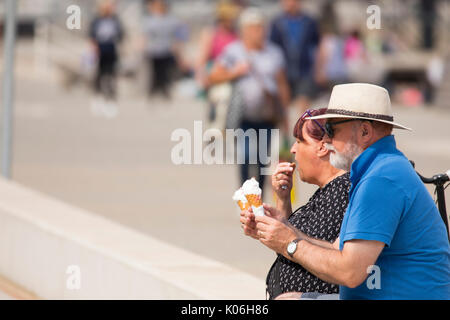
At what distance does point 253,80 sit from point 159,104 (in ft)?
39.3

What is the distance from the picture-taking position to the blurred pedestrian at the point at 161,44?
19500mm

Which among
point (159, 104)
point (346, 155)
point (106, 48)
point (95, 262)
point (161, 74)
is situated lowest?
point (159, 104)

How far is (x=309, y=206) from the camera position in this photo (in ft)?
13.9

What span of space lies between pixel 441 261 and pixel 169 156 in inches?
410

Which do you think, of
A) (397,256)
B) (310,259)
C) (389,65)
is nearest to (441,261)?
(397,256)

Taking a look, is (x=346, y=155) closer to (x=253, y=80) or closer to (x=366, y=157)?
(x=366, y=157)

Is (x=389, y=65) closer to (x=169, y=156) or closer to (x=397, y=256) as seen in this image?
(x=169, y=156)

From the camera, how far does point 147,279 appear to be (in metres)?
5.49

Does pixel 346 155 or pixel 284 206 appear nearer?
pixel 346 155

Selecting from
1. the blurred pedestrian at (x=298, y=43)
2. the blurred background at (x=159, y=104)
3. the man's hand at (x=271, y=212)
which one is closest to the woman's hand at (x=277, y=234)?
the man's hand at (x=271, y=212)

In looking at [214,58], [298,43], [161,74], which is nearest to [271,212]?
[214,58]

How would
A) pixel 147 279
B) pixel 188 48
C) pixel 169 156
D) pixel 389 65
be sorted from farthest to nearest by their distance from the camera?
pixel 188 48
pixel 389 65
pixel 169 156
pixel 147 279

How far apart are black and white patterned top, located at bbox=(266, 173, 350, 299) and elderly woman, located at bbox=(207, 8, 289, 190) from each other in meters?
4.83

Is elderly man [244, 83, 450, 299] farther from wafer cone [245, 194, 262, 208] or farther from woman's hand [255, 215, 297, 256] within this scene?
wafer cone [245, 194, 262, 208]
